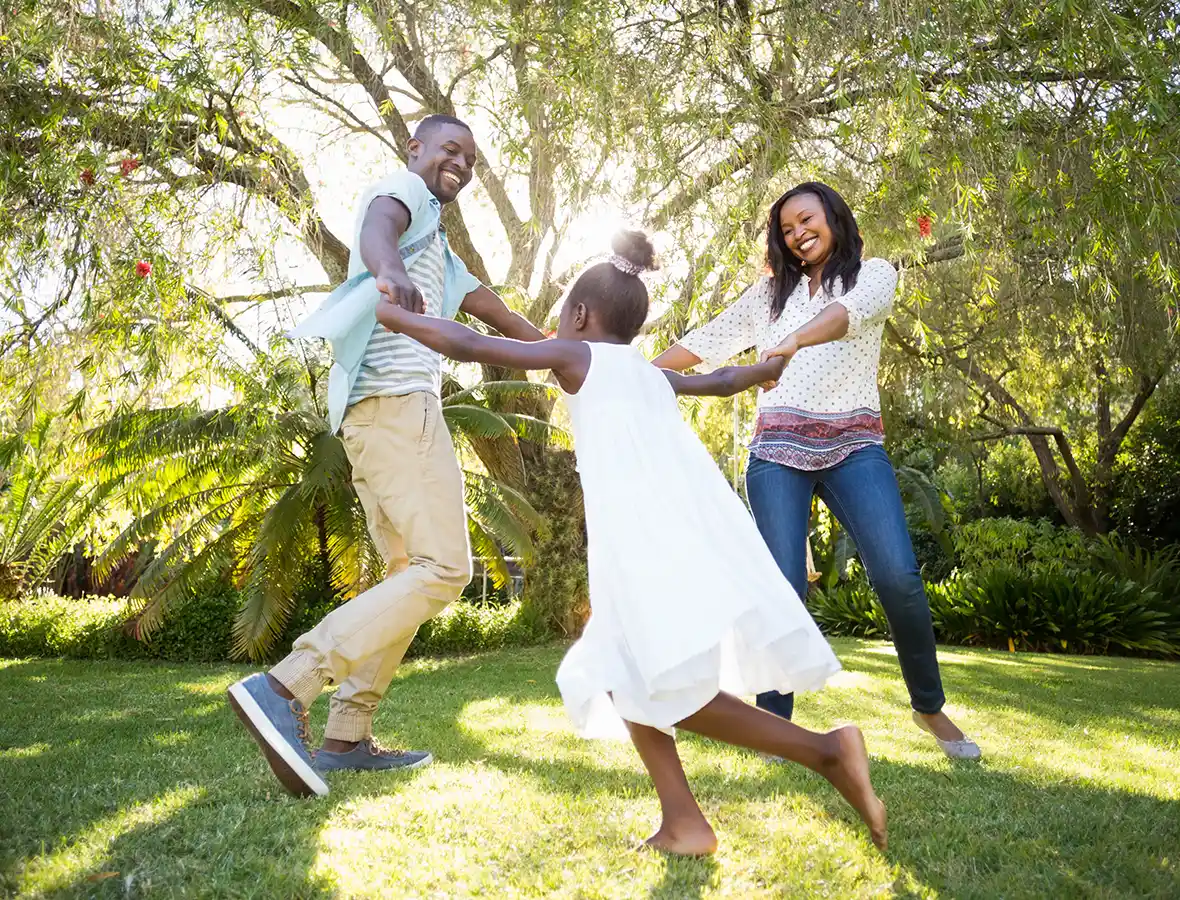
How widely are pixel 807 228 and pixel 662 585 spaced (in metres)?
1.87

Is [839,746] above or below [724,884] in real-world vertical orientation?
above

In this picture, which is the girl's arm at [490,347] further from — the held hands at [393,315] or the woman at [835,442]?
the woman at [835,442]

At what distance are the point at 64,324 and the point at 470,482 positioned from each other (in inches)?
214

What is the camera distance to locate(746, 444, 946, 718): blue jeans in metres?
3.65

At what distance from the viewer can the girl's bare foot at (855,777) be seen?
2430 millimetres

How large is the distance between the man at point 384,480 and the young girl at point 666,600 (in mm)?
582

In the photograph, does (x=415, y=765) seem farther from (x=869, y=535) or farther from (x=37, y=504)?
(x=37, y=504)

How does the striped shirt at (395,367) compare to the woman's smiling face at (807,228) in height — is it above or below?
below

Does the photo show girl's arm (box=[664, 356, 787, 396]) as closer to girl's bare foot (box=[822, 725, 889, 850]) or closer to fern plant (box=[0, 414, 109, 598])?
girl's bare foot (box=[822, 725, 889, 850])

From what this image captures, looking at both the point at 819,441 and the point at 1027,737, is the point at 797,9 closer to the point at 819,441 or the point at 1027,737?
the point at 819,441

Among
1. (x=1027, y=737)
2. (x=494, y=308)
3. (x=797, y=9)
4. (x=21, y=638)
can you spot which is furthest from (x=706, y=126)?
(x=21, y=638)

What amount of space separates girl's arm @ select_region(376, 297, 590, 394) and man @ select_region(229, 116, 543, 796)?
0.30 meters

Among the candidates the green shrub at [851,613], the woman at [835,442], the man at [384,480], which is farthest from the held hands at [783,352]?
the green shrub at [851,613]

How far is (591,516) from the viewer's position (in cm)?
261
